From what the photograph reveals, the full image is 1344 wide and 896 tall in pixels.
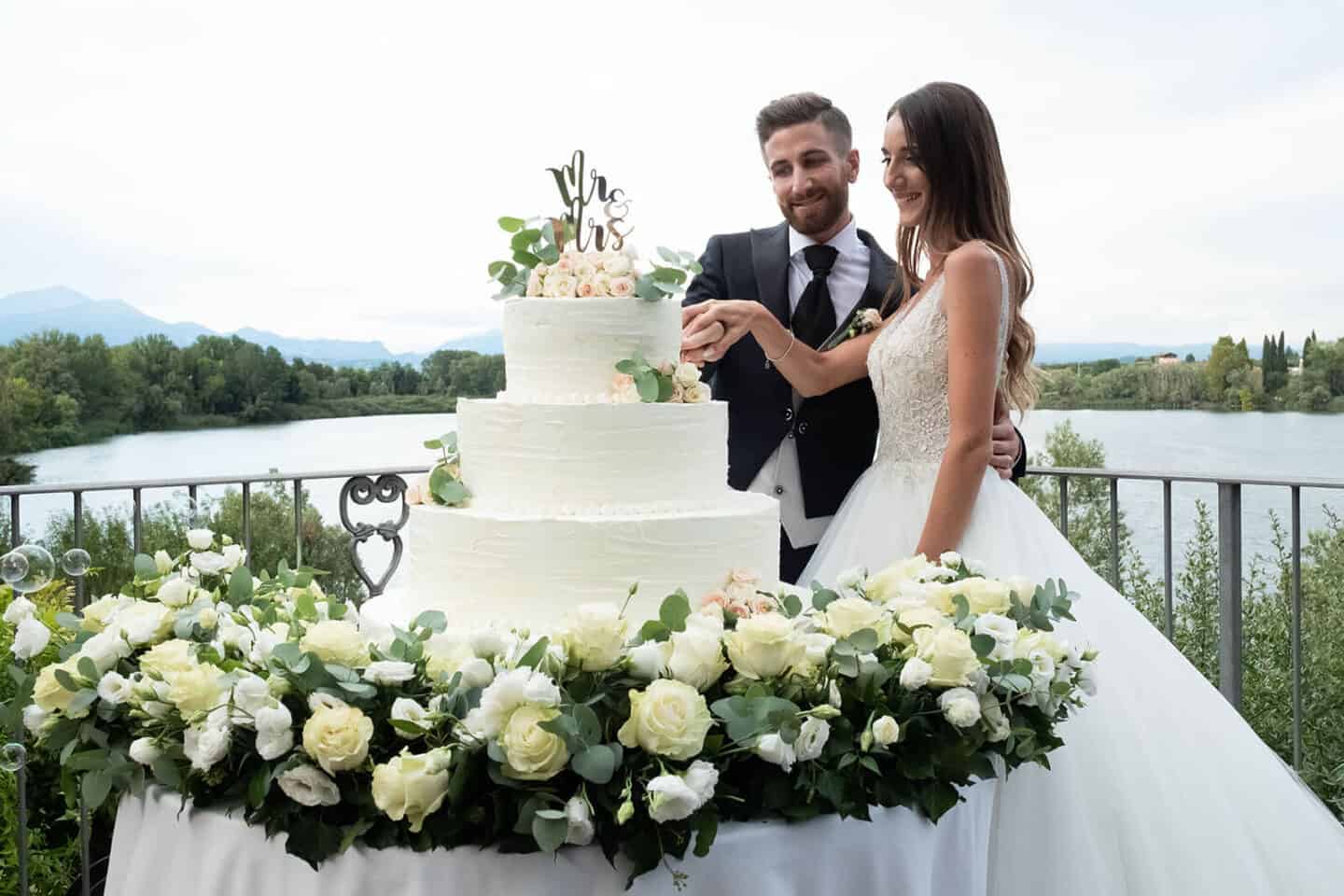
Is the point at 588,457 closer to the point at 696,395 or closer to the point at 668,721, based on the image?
the point at 696,395

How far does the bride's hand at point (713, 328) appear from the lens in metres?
2.59

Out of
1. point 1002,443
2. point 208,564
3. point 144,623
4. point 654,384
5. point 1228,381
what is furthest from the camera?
point 1228,381

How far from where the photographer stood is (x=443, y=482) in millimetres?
2111

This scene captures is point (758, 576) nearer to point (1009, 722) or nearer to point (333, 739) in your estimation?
point (1009, 722)

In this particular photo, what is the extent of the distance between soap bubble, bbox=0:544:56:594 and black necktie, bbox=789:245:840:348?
2.13m

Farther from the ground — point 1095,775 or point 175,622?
point 175,622

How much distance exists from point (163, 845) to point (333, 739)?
514 mm

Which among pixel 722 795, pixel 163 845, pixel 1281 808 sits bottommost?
pixel 1281 808

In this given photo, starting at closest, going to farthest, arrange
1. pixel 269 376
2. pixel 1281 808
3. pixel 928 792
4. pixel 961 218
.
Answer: pixel 928 792
pixel 1281 808
pixel 961 218
pixel 269 376

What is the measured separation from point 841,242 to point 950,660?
2172 millimetres

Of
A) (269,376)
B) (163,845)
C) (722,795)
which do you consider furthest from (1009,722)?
(269,376)

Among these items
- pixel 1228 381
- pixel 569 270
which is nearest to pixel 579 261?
pixel 569 270

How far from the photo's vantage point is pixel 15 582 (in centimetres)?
198

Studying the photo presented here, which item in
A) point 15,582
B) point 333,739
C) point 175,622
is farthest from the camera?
point 15,582
